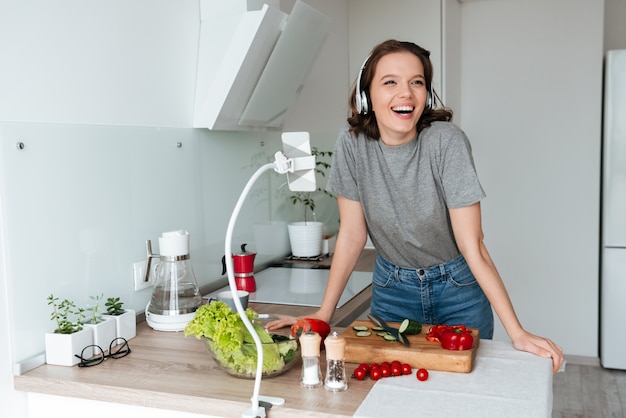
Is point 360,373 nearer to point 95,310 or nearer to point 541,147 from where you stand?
point 95,310

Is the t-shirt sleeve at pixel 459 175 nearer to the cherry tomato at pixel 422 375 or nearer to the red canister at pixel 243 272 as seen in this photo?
the cherry tomato at pixel 422 375

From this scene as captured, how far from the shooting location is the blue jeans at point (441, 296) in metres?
1.76

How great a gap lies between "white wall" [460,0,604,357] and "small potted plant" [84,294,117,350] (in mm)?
2934

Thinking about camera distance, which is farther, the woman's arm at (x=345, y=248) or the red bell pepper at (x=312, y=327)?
the woman's arm at (x=345, y=248)

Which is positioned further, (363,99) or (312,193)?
(312,193)

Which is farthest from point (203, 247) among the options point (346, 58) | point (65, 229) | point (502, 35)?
point (502, 35)

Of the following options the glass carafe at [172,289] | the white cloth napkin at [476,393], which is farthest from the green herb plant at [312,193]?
the white cloth napkin at [476,393]

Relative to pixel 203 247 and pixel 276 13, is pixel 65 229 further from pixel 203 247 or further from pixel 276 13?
pixel 276 13

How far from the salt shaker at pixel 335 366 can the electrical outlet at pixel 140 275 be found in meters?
0.79

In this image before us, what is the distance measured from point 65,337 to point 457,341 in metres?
0.88

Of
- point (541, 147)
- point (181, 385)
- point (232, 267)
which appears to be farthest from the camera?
point (541, 147)

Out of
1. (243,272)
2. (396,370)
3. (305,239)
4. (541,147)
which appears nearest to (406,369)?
(396,370)

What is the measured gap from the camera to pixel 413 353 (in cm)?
136

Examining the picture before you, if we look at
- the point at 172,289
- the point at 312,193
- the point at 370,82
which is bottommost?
the point at 172,289
